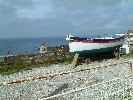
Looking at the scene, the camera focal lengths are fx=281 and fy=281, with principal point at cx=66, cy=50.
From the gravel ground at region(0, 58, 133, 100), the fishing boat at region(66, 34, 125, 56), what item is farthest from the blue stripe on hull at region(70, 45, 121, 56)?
the gravel ground at region(0, 58, 133, 100)

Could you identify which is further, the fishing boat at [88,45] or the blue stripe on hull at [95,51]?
the blue stripe on hull at [95,51]

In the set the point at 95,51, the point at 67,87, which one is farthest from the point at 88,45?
the point at 67,87

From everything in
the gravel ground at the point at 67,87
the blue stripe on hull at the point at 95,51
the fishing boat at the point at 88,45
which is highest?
the fishing boat at the point at 88,45

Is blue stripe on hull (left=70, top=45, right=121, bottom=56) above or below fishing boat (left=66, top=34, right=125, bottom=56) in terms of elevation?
below

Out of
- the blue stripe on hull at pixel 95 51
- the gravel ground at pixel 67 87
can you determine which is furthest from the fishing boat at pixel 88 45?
the gravel ground at pixel 67 87

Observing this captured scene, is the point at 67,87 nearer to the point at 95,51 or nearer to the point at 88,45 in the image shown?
the point at 88,45

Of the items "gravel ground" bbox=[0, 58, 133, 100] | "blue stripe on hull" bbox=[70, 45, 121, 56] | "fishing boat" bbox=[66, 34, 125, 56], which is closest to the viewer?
"gravel ground" bbox=[0, 58, 133, 100]

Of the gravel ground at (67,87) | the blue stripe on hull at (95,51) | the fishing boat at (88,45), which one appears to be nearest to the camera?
the gravel ground at (67,87)

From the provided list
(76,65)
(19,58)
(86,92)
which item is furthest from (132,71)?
(19,58)

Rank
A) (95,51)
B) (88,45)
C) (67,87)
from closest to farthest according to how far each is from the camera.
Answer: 1. (67,87)
2. (88,45)
3. (95,51)

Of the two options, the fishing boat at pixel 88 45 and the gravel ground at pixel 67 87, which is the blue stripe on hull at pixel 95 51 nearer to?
the fishing boat at pixel 88 45

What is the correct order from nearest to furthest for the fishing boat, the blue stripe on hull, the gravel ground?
the gravel ground < the fishing boat < the blue stripe on hull

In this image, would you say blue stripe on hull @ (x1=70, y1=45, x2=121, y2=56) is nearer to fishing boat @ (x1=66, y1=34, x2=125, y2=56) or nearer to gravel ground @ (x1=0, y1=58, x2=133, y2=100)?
fishing boat @ (x1=66, y1=34, x2=125, y2=56)

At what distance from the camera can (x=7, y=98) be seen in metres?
13.2
